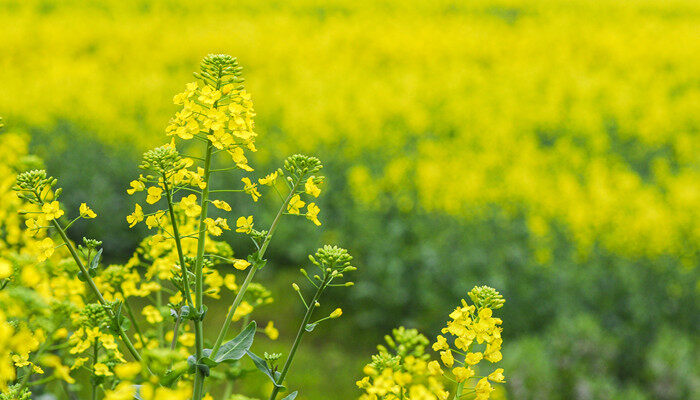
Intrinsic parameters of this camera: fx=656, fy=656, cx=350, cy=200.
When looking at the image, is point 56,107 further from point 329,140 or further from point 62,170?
point 329,140

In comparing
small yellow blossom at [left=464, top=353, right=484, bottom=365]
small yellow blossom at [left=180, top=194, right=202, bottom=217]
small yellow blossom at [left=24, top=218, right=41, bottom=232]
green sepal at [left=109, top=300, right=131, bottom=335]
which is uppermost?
small yellow blossom at [left=180, top=194, right=202, bottom=217]

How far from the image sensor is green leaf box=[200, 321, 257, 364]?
118cm

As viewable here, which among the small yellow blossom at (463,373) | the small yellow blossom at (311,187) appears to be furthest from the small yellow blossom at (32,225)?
the small yellow blossom at (463,373)

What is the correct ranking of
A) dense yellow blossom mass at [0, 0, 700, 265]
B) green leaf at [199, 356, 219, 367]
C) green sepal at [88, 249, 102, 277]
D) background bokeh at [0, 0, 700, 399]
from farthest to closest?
1. dense yellow blossom mass at [0, 0, 700, 265]
2. background bokeh at [0, 0, 700, 399]
3. green sepal at [88, 249, 102, 277]
4. green leaf at [199, 356, 219, 367]

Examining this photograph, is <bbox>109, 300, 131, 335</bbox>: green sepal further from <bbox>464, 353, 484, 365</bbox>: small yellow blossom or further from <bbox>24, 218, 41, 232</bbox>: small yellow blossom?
<bbox>464, 353, 484, 365</bbox>: small yellow blossom

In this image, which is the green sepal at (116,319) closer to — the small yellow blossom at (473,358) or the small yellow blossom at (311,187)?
the small yellow blossom at (311,187)

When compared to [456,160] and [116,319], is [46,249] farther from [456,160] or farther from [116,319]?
[456,160]

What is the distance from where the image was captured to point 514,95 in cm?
977

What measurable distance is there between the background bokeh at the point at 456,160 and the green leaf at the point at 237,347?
3125 millimetres

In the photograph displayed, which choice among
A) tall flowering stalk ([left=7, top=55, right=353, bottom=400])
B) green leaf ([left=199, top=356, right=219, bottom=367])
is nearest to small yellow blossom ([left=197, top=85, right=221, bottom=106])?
tall flowering stalk ([left=7, top=55, right=353, bottom=400])

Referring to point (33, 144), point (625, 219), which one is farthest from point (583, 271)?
point (33, 144)

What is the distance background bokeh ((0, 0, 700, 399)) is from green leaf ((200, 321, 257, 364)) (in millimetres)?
3125

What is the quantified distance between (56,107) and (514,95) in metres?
6.27

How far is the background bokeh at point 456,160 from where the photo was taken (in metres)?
4.59
